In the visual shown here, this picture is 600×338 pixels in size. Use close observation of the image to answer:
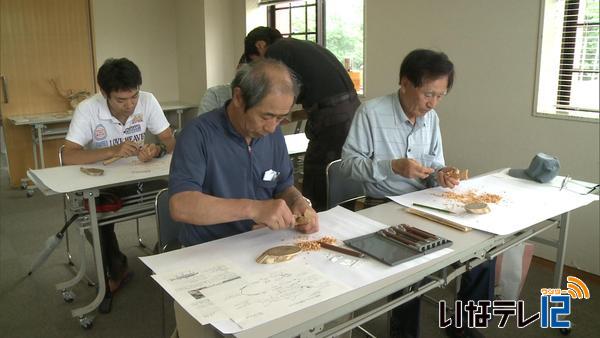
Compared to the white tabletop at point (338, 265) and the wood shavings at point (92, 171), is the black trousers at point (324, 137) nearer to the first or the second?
the white tabletop at point (338, 265)

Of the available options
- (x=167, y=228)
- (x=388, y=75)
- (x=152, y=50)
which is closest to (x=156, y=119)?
(x=167, y=228)

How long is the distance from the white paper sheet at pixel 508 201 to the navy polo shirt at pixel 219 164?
55cm

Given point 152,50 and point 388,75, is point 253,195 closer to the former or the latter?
point 388,75

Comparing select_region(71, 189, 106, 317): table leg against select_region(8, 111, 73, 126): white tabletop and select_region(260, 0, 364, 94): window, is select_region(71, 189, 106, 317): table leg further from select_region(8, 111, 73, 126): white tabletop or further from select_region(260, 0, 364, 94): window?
select_region(8, 111, 73, 126): white tabletop

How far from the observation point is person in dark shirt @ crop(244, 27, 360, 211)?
2.61m

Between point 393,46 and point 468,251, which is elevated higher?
point 393,46

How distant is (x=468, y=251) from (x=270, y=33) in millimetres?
1755

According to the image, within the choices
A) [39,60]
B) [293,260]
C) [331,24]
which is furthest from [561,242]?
[39,60]

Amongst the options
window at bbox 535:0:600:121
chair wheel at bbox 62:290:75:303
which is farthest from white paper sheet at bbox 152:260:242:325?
window at bbox 535:0:600:121

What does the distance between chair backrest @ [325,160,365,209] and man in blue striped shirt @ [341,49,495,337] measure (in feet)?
0.43

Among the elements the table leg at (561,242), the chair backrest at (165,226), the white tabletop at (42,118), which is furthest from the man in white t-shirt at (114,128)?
the white tabletop at (42,118)

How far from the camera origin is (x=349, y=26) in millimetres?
4320

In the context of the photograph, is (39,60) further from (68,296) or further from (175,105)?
(68,296)

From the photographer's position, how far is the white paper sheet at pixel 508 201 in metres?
1.64
